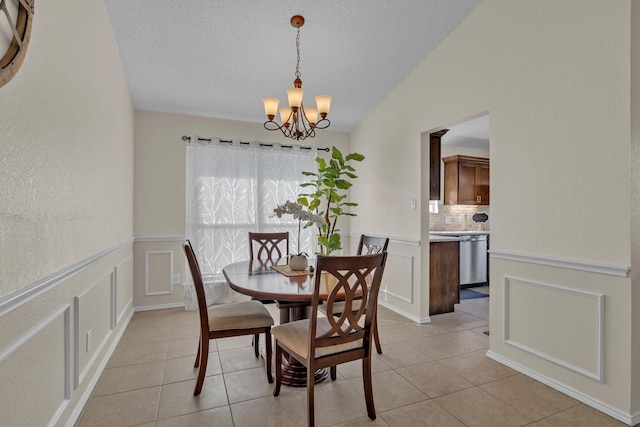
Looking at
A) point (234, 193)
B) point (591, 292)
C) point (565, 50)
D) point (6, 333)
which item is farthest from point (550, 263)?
point (234, 193)

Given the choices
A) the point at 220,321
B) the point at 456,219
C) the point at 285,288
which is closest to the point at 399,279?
the point at 285,288

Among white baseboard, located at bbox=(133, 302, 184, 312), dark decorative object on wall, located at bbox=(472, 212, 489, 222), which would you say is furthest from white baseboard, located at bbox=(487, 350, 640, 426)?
dark decorative object on wall, located at bbox=(472, 212, 489, 222)

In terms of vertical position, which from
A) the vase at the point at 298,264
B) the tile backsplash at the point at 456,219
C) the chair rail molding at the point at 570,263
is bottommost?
the vase at the point at 298,264

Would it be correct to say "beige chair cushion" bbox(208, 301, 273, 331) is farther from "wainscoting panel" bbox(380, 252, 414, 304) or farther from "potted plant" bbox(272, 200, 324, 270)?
"wainscoting panel" bbox(380, 252, 414, 304)

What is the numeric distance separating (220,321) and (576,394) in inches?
91.8

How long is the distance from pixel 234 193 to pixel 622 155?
3743mm

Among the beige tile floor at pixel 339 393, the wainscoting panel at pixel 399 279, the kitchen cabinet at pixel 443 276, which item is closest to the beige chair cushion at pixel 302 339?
the beige tile floor at pixel 339 393

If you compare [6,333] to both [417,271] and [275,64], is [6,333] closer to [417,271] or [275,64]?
[275,64]

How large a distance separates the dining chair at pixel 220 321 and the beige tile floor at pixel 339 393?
222mm

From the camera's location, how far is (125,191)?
3447mm

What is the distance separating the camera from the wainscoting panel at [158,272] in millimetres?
4047

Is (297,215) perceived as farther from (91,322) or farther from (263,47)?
(263,47)

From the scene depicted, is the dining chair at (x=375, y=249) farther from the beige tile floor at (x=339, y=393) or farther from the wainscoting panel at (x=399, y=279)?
the wainscoting panel at (x=399, y=279)

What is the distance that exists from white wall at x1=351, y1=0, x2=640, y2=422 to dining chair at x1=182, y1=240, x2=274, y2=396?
1886 millimetres
